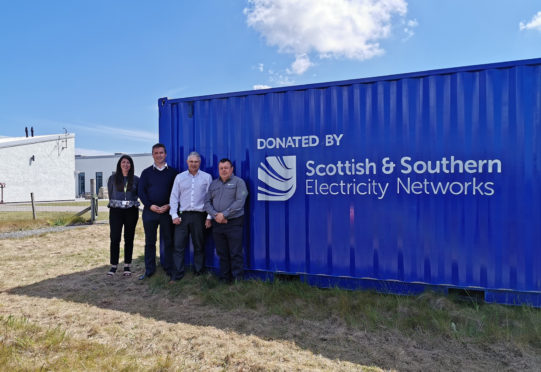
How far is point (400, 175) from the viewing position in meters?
4.36

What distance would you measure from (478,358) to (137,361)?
2873 mm

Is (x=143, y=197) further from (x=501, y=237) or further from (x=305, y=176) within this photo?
(x=501, y=237)

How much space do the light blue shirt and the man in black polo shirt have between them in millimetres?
116

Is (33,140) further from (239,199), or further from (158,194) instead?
(239,199)

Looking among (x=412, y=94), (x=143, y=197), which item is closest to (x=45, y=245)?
(x=143, y=197)

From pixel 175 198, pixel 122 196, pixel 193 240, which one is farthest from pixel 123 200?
pixel 193 240

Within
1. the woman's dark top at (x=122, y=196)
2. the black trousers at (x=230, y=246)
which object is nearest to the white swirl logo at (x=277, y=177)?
the black trousers at (x=230, y=246)

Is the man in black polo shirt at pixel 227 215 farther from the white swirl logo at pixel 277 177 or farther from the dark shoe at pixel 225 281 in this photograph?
the white swirl logo at pixel 277 177

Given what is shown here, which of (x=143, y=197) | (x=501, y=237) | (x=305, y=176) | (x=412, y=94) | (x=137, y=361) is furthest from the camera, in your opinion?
(x=143, y=197)

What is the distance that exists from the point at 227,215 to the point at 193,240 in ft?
2.51

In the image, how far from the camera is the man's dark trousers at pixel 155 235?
17.5 feet

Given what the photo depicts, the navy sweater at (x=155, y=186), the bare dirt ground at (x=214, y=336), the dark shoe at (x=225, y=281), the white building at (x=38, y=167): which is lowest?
the bare dirt ground at (x=214, y=336)

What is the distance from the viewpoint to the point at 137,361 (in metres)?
2.93

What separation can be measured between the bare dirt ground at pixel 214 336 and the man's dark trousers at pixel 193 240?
20.7 inches
